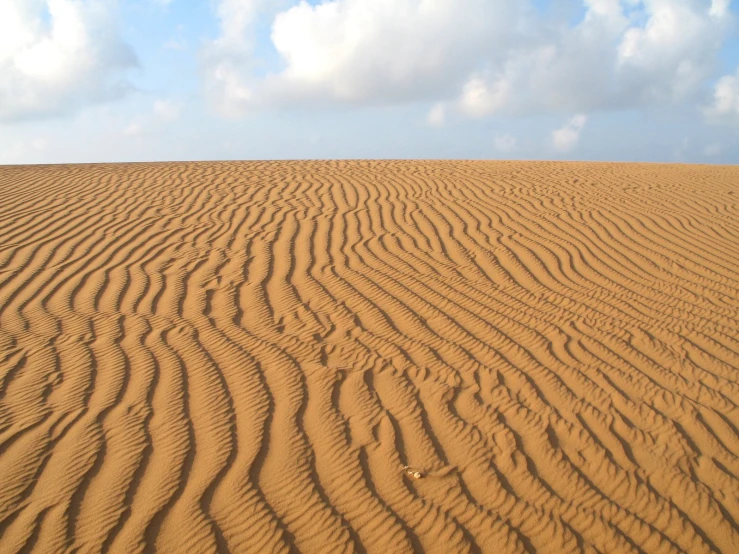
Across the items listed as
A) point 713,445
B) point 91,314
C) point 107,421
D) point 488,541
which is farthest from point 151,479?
point 713,445

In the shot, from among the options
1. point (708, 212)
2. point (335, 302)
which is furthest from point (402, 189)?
point (335, 302)

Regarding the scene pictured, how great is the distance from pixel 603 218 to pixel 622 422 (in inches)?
220

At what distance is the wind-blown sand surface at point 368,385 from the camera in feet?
9.12

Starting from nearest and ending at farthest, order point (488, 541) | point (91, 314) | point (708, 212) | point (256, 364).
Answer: point (488, 541) → point (256, 364) → point (91, 314) → point (708, 212)

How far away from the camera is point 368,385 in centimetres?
399

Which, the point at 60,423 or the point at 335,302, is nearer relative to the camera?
the point at 60,423

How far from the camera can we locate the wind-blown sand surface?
2.78 m

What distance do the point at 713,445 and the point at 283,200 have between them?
749cm

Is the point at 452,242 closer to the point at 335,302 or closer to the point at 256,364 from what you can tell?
the point at 335,302

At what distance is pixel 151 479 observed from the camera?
302 cm

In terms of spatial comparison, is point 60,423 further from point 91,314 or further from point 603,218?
point 603,218

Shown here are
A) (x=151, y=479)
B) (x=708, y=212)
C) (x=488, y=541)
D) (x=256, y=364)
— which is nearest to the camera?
(x=488, y=541)

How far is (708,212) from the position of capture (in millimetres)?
9211

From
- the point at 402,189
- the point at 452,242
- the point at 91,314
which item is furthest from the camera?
the point at 402,189
